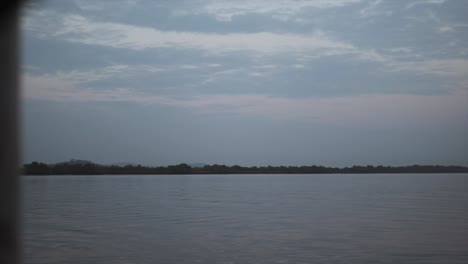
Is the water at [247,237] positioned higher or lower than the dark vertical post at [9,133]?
lower

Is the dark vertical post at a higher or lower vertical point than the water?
higher

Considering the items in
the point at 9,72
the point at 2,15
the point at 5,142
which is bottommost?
the point at 5,142

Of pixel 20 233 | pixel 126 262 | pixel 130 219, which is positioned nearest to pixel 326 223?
pixel 130 219

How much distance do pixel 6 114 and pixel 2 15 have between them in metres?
0.34

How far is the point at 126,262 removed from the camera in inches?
565

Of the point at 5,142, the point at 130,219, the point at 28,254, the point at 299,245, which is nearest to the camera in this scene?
the point at 5,142

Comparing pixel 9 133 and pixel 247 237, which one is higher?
pixel 9 133

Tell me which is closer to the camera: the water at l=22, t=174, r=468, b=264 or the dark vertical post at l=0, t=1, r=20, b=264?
the dark vertical post at l=0, t=1, r=20, b=264

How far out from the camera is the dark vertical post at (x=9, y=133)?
1.82 meters

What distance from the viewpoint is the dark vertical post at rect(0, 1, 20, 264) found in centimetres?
182

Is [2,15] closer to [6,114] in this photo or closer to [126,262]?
[6,114]

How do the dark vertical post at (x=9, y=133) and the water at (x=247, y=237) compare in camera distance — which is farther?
the water at (x=247, y=237)

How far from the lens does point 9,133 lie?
1.83 m

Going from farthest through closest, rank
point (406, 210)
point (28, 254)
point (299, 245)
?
1. point (406, 210)
2. point (299, 245)
3. point (28, 254)
